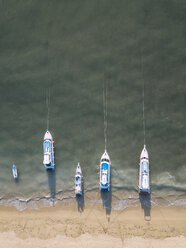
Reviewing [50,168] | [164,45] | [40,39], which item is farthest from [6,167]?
[164,45]

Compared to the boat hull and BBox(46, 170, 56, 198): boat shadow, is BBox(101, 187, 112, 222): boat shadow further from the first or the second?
BBox(46, 170, 56, 198): boat shadow

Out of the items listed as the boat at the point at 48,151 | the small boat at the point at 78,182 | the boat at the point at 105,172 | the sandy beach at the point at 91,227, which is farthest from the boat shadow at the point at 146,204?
the boat at the point at 48,151

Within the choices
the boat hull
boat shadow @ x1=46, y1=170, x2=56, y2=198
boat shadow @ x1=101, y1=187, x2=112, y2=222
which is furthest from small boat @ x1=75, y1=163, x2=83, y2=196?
boat shadow @ x1=46, y1=170, x2=56, y2=198

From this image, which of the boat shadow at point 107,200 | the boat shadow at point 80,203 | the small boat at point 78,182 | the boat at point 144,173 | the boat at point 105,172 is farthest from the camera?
the boat shadow at point 80,203

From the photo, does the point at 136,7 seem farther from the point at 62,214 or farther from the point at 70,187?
the point at 62,214

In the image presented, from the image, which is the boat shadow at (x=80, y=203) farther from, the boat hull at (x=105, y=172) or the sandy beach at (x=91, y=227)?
the boat hull at (x=105, y=172)
